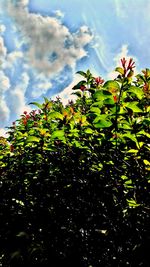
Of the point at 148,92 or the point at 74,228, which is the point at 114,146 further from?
the point at 74,228

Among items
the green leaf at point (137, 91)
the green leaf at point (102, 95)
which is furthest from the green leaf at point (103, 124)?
the green leaf at point (137, 91)

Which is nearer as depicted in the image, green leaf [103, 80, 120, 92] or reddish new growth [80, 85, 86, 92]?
green leaf [103, 80, 120, 92]

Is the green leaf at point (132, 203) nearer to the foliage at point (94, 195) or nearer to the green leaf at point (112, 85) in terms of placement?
the foliage at point (94, 195)

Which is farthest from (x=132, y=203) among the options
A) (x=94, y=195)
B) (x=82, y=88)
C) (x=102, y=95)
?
(x=82, y=88)

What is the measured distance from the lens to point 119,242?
3.15m

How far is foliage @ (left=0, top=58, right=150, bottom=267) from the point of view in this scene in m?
2.88

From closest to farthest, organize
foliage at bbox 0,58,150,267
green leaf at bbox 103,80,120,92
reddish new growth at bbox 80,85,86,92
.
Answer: foliage at bbox 0,58,150,267 < green leaf at bbox 103,80,120,92 < reddish new growth at bbox 80,85,86,92

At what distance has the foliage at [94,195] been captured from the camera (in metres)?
2.88

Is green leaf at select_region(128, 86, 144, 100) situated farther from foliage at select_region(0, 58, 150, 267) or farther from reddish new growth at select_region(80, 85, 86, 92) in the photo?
reddish new growth at select_region(80, 85, 86, 92)

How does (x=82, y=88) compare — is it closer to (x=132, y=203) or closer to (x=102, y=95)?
(x=102, y=95)

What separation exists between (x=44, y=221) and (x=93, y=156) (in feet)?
3.45

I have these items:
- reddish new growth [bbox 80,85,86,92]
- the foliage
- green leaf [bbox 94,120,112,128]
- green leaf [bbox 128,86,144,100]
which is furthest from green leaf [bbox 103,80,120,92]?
reddish new growth [bbox 80,85,86,92]

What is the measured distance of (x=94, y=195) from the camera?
11.9 ft

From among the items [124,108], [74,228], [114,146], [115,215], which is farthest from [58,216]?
[124,108]
